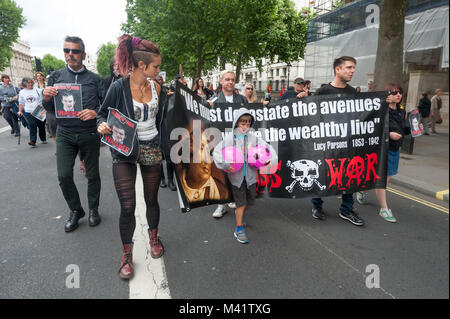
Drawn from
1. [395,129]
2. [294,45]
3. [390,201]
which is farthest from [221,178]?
[294,45]

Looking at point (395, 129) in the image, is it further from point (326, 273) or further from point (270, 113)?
point (326, 273)

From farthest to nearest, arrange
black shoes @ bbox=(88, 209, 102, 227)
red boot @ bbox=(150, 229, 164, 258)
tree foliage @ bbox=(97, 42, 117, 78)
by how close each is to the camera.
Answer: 1. tree foliage @ bbox=(97, 42, 117, 78)
2. black shoes @ bbox=(88, 209, 102, 227)
3. red boot @ bbox=(150, 229, 164, 258)

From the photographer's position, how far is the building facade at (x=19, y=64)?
8444 cm

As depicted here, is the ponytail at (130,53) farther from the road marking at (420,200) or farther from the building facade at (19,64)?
the building facade at (19,64)

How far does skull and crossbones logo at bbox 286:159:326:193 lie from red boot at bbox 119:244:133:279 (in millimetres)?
2143

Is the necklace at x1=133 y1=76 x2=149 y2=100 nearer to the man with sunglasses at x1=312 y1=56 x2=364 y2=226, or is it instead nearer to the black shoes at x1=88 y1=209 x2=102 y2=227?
the black shoes at x1=88 y1=209 x2=102 y2=227

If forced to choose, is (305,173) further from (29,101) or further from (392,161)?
(29,101)

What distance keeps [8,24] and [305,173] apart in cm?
5599

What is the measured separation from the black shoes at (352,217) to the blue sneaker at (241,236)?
1467 mm

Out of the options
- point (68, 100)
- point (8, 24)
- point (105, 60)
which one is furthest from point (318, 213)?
point (105, 60)

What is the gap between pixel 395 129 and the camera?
3.85 meters

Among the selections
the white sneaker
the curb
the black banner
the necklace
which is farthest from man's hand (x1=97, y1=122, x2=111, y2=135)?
the curb

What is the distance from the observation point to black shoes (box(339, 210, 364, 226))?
3723mm
